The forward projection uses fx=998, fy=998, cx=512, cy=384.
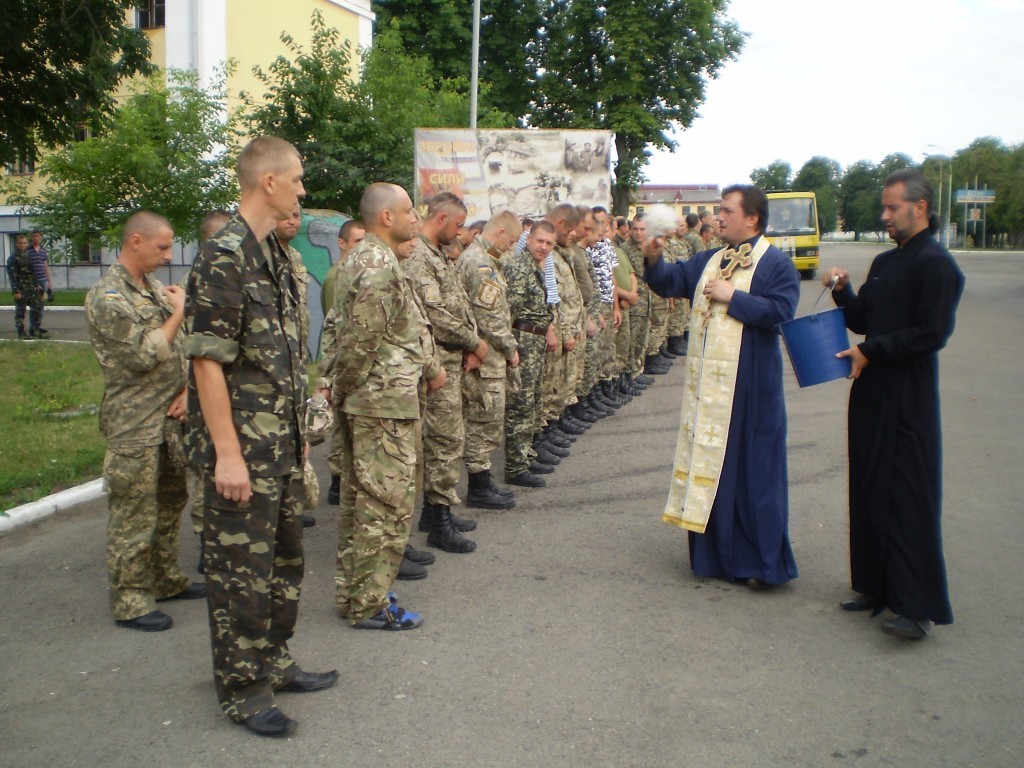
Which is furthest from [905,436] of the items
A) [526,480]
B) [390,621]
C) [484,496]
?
[526,480]

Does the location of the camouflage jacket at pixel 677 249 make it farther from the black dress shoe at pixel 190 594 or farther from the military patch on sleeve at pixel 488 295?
the black dress shoe at pixel 190 594

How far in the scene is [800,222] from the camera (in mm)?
36062

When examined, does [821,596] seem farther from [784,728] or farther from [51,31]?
[51,31]

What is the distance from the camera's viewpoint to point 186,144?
1675cm

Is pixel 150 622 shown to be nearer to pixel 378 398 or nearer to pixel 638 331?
pixel 378 398

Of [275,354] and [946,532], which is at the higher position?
[275,354]

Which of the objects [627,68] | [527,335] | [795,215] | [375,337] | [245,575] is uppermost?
[627,68]

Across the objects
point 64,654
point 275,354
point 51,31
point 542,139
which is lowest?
point 64,654

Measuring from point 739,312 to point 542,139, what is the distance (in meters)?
8.79

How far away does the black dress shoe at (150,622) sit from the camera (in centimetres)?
482

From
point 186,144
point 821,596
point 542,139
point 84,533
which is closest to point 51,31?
point 186,144

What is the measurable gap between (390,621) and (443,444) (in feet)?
5.23

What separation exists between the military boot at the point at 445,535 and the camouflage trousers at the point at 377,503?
1.27 m

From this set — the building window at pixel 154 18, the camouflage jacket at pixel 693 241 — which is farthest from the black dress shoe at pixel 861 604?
the building window at pixel 154 18
